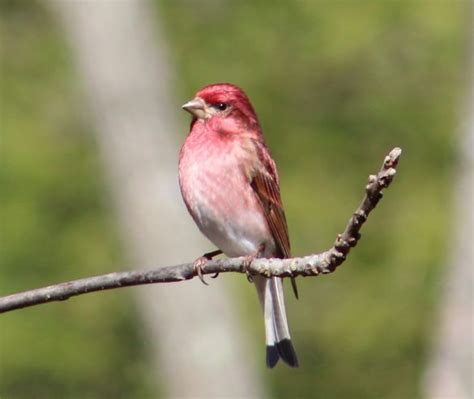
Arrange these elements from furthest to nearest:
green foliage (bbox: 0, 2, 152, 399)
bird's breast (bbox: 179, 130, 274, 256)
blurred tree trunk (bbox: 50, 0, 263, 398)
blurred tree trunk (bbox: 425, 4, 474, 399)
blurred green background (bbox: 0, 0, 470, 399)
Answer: blurred green background (bbox: 0, 0, 470, 399)
green foliage (bbox: 0, 2, 152, 399)
blurred tree trunk (bbox: 50, 0, 263, 398)
blurred tree trunk (bbox: 425, 4, 474, 399)
bird's breast (bbox: 179, 130, 274, 256)

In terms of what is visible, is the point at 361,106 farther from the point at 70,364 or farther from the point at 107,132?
the point at 70,364

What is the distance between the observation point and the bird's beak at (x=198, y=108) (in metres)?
6.83

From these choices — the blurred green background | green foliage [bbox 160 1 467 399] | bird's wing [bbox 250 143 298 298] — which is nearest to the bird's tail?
bird's wing [bbox 250 143 298 298]

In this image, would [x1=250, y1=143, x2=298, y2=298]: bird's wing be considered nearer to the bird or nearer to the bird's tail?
the bird

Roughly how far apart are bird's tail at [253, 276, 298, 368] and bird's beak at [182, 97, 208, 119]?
2.91 ft

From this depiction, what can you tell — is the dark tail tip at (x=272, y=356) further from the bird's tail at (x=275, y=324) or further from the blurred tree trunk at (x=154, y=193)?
the blurred tree trunk at (x=154, y=193)

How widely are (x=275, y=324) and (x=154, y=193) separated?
7.86 m

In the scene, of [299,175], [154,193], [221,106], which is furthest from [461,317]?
[221,106]

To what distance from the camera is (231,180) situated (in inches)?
264

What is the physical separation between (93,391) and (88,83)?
145 inches

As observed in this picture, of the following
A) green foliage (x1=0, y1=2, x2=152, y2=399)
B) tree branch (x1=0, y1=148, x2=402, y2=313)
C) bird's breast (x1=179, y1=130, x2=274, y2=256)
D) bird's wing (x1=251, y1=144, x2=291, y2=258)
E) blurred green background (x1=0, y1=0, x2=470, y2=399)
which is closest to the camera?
tree branch (x1=0, y1=148, x2=402, y2=313)

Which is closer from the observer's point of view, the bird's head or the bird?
the bird

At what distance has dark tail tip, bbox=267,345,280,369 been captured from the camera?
22.9 feet

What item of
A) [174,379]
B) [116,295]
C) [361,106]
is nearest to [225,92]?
[174,379]
